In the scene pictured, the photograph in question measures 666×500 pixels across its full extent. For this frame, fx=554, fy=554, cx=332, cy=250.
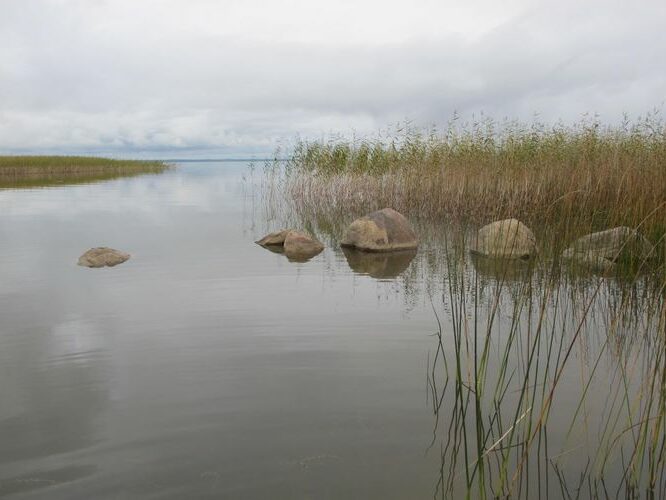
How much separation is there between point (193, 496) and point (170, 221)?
51.1 ft

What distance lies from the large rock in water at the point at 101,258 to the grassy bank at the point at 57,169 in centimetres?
3365

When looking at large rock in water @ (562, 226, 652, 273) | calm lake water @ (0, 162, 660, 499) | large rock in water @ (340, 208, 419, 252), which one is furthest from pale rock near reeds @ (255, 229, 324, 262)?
large rock in water @ (562, 226, 652, 273)

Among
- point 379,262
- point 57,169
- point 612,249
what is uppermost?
point 57,169

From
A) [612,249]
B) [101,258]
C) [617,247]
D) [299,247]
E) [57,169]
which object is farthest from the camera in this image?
[57,169]

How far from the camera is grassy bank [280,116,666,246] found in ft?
36.7

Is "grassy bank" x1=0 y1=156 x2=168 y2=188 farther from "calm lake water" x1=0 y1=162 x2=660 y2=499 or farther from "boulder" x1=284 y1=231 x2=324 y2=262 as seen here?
"calm lake water" x1=0 y1=162 x2=660 y2=499

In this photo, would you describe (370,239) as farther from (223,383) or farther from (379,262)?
(223,383)

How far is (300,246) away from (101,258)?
4041mm

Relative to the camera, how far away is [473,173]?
14719mm

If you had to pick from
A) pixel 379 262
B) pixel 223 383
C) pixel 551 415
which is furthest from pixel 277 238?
pixel 551 415

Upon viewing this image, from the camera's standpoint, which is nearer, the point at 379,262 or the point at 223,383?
the point at 223,383

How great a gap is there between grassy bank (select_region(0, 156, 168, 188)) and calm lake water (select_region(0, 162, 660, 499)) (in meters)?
37.3

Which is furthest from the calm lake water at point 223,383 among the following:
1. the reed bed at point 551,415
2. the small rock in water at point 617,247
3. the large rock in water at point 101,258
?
the small rock in water at point 617,247

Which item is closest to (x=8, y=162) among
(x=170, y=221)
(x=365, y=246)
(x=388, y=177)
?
(x=170, y=221)
